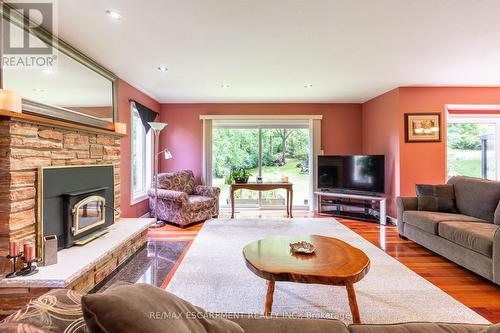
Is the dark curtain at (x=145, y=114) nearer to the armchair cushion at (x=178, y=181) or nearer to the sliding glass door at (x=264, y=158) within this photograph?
the armchair cushion at (x=178, y=181)

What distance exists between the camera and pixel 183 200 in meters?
4.19

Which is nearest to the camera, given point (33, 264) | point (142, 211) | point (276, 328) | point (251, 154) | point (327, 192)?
point (276, 328)

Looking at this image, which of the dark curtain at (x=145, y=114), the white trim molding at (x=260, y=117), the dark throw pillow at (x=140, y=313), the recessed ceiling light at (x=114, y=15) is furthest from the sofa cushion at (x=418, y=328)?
the white trim molding at (x=260, y=117)

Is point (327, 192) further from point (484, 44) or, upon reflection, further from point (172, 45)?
point (172, 45)

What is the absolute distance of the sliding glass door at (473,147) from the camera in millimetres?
4691

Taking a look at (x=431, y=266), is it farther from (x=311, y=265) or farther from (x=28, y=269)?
(x=28, y=269)

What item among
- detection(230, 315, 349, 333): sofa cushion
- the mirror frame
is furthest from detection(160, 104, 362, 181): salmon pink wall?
detection(230, 315, 349, 333): sofa cushion

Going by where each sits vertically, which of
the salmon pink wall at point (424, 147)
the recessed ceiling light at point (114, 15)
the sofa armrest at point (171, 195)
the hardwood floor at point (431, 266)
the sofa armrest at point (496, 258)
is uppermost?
the recessed ceiling light at point (114, 15)

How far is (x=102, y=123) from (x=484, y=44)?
4419 mm

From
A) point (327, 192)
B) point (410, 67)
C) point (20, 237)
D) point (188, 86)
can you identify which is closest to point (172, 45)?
point (188, 86)

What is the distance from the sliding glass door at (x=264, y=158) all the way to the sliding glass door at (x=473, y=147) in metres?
2.64

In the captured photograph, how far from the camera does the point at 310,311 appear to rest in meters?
1.95

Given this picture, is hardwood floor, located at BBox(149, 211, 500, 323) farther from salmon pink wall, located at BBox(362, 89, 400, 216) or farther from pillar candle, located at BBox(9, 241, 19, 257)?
pillar candle, located at BBox(9, 241, 19, 257)

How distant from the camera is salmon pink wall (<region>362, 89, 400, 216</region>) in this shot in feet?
14.6
